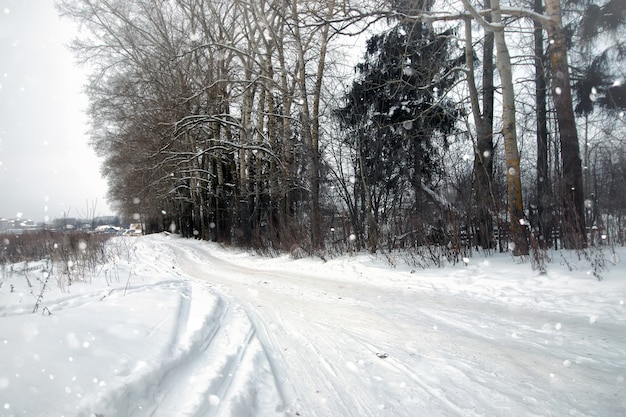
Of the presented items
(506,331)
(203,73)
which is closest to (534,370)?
(506,331)

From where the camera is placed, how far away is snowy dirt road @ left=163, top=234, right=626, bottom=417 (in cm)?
223

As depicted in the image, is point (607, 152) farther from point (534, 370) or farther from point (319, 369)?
point (319, 369)

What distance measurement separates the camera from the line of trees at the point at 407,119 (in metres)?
7.32

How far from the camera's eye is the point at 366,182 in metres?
10.9

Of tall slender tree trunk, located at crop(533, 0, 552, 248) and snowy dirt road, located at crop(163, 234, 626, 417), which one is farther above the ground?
tall slender tree trunk, located at crop(533, 0, 552, 248)

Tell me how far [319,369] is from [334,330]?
1025mm

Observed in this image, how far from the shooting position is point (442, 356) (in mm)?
2961

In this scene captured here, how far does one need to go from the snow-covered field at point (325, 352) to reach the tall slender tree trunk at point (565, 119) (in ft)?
6.68

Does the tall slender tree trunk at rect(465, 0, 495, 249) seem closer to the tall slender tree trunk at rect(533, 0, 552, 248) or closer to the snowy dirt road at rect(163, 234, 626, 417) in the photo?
the tall slender tree trunk at rect(533, 0, 552, 248)

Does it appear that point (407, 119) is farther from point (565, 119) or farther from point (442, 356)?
point (442, 356)

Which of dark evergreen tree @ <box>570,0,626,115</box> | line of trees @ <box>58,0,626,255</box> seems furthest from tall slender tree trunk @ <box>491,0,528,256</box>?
dark evergreen tree @ <box>570,0,626,115</box>

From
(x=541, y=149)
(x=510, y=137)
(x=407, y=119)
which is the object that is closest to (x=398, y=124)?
(x=407, y=119)

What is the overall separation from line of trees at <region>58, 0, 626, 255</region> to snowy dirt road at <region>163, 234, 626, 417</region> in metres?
2.94

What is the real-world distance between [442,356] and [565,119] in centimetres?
694
